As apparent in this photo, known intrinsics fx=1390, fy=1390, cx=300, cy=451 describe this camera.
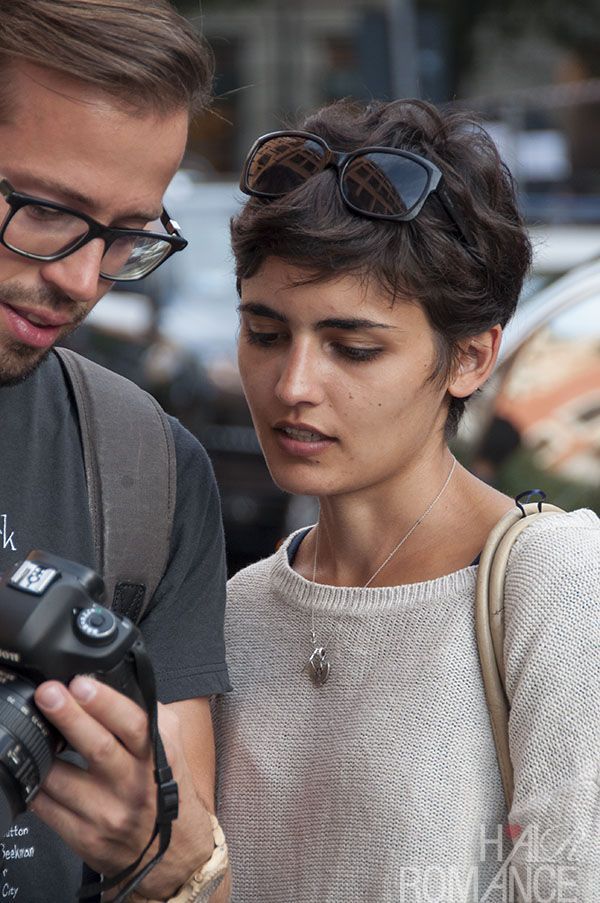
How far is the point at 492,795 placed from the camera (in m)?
2.22

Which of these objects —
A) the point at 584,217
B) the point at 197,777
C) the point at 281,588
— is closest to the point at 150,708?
the point at 197,777

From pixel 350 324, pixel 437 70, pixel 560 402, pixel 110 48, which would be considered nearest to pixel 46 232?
pixel 110 48

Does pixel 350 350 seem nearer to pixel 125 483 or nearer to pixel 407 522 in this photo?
pixel 407 522

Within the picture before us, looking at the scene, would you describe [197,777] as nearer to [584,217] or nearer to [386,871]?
[386,871]

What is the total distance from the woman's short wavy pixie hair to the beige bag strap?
1.09 feet

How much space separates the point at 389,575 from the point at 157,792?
695 mm

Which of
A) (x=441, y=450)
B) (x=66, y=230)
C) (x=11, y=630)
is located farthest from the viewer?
(x=441, y=450)

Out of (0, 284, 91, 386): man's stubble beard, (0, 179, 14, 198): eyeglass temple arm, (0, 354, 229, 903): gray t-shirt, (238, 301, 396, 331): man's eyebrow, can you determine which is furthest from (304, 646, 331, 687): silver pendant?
(0, 179, 14, 198): eyeglass temple arm

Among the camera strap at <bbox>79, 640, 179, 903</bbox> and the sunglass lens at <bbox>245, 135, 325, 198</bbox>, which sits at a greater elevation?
the sunglass lens at <bbox>245, 135, 325, 198</bbox>

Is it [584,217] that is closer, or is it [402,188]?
[402,188]

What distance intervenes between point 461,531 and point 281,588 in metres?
0.38

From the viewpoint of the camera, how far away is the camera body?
1.85 meters

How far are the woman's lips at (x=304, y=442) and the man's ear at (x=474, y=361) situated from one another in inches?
10.7

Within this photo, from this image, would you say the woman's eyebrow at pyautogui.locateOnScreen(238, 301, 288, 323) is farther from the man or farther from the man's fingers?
the man's fingers
